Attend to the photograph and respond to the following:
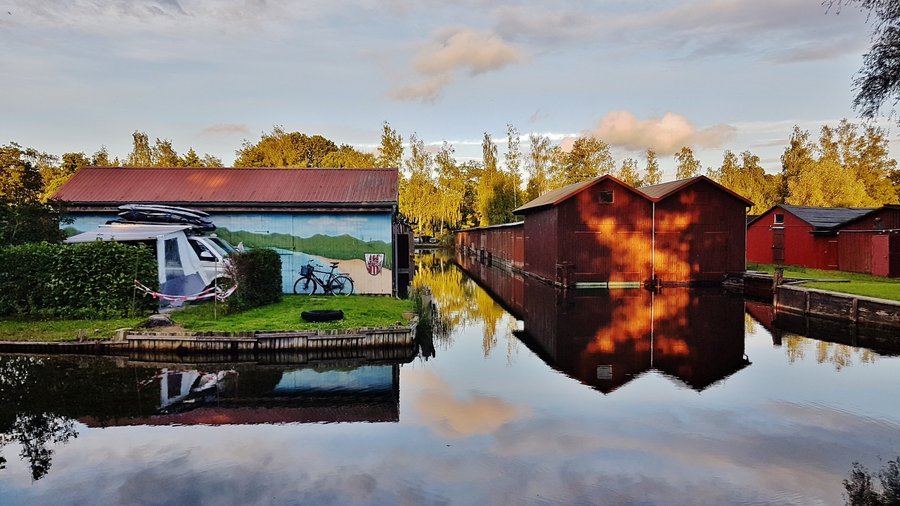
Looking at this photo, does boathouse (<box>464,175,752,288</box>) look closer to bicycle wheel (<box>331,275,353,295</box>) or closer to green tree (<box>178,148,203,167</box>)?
bicycle wheel (<box>331,275,353,295</box>)

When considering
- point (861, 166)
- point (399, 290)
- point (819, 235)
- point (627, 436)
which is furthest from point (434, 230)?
point (627, 436)

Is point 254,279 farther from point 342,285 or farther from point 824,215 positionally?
point 824,215

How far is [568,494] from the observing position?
652 cm

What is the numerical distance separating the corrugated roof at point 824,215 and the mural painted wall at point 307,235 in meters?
28.1

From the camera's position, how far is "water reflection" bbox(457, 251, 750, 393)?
40.6 feet

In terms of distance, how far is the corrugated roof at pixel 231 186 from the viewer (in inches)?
806

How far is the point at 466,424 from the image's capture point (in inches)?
355

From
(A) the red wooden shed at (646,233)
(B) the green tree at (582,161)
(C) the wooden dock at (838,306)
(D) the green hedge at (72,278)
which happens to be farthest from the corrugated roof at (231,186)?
(B) the green tree at (582,161)

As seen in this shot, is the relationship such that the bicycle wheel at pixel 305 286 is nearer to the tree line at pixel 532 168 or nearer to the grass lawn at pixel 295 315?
the grass lawn at pixel 295 315

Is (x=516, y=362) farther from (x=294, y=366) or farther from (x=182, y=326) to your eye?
(x=182, y=326)

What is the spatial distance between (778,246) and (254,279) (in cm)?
3464

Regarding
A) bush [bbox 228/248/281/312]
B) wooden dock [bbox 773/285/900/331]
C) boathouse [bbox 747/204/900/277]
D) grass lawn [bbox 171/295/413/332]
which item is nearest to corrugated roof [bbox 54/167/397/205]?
bush [bbox 228/248/281/312]

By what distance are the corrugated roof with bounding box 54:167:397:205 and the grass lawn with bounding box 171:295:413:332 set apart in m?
3.81

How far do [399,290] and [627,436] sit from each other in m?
15.8
